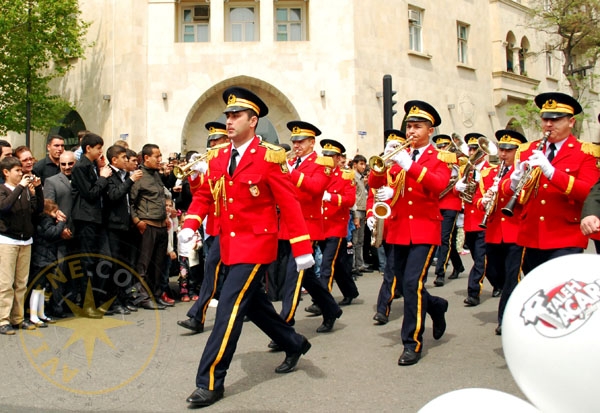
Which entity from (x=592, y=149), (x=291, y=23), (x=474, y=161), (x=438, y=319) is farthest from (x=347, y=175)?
(x=291, y=23)

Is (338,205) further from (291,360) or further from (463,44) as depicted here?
(463,44)

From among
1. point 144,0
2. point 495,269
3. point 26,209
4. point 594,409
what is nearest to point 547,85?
point 144,0

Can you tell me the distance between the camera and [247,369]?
6.18 metres

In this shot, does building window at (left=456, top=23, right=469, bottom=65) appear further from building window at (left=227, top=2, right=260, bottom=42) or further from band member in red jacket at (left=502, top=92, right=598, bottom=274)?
band member in red jacket at (left=502, top=92, right=598, bottom=274)

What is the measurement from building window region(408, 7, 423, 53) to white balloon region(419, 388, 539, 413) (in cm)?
2345

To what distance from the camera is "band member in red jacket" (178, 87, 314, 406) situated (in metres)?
5.30

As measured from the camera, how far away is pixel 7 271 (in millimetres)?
7918

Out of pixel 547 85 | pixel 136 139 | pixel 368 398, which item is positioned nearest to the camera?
pixel 368 398

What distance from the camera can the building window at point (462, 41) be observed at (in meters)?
28.4

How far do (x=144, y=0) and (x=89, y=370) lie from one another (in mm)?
18963

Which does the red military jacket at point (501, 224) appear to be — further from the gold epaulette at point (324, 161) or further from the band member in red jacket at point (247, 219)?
the band member in red jacket at point (247, 219)

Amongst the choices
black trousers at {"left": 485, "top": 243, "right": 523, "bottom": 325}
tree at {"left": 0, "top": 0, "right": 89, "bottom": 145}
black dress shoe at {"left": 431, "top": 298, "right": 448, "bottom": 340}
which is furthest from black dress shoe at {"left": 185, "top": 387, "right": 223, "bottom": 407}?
tree at {"left": 0, "top": 0, "right": 89, "bottom": 145}

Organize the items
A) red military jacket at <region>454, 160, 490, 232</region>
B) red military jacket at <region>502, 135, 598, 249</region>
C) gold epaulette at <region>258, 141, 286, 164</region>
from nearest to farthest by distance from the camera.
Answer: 1. gold epaulette at <region>258, 141, 286, 164</region>
2. red military jacket at <region>502, 135, 598, 249</region>
3. red military jacket at <region>454, 160, 490, 232</region>

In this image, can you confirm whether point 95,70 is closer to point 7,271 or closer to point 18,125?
point 18,125
